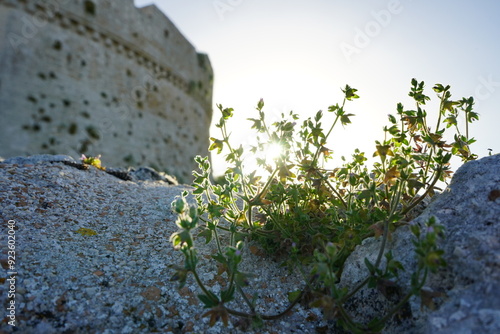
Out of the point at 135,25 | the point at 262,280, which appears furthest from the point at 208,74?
the point at 262,280

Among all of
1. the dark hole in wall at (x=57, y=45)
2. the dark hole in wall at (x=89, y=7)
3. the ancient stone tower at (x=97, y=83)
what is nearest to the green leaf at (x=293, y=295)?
the ancient stone tower at (x=97, y=83)

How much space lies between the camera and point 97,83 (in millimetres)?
11547

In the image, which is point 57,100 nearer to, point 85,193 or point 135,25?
point 135,25

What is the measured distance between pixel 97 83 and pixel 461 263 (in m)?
12.5

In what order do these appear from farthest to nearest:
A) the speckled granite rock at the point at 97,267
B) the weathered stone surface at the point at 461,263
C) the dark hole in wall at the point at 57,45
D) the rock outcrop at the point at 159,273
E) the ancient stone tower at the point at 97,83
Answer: the dark hole in wall at the point at 57,45
the ancient stone tower at the point at 97,83
the speckled granite rock at the point at 97,267
the rock outcrop at the point at 159,273
the weathered stone surface at the point at 461,263

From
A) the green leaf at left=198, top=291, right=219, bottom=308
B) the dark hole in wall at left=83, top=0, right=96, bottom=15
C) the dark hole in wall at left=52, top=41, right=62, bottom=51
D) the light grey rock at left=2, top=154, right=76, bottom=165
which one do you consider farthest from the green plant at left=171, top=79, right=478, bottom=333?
the dark hole in wall at left=83, top=0, right=96, bottom=15

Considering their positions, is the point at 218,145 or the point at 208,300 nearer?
the point at 208,300

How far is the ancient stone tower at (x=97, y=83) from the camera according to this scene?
9.55m

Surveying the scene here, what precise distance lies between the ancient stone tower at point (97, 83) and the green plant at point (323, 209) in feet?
31.6

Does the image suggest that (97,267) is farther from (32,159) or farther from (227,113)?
(32,159)

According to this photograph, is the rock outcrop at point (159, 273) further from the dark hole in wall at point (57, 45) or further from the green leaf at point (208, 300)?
the dark hole in wall at point (57, 45)

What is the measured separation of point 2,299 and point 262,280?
54.3 inches

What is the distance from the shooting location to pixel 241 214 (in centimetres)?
204

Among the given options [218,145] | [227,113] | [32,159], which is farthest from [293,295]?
[32,159]
